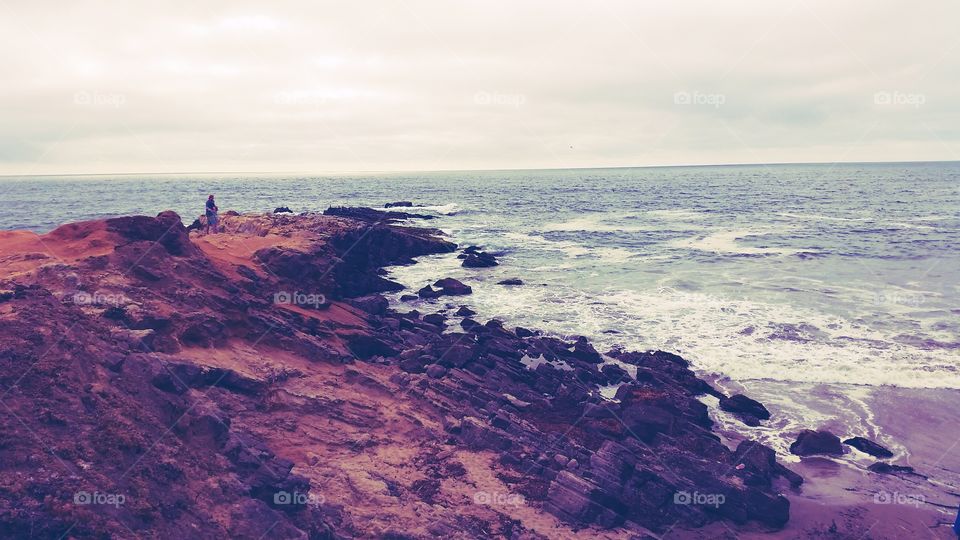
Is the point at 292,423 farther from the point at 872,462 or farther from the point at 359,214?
the point at 359,214

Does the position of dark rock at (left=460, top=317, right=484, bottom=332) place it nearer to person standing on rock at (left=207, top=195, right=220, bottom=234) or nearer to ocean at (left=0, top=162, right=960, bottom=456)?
ocean at (left=0, top=162, right=960, bottom=456)

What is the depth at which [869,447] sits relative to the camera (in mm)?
18266

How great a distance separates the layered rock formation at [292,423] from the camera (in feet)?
36.0

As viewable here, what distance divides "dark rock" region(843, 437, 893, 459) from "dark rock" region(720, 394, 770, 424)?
2713 mm

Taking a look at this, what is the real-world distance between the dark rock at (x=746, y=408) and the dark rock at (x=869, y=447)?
2713 mm

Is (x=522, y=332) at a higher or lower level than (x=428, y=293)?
lower

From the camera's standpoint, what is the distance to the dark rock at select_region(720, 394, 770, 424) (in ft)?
67.9

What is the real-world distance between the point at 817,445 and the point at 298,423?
16424mm

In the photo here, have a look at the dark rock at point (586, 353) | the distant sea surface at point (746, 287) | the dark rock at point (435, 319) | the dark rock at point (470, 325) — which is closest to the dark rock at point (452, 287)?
the distant sea surface at point (746, 287)

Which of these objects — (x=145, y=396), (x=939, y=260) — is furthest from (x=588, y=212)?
(x=145, y=396)

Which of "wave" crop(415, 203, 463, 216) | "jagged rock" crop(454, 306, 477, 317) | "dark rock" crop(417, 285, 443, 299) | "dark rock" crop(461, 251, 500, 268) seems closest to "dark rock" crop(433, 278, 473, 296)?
"dark rock" crop(417, 285, 443, 299)

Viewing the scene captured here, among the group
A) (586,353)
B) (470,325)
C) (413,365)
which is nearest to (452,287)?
(470,325)

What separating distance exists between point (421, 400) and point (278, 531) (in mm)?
7948

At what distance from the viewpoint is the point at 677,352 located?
26.7m
